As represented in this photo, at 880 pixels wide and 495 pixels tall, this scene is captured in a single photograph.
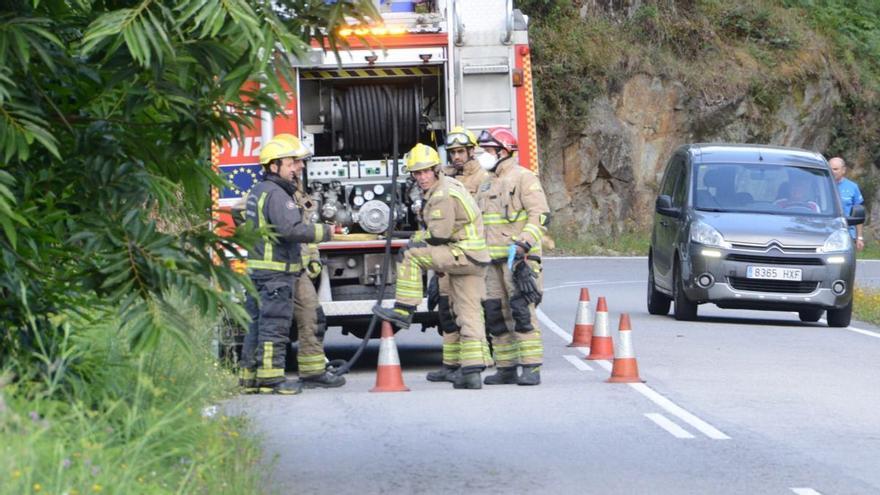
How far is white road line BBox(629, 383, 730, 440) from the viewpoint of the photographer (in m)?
9.93

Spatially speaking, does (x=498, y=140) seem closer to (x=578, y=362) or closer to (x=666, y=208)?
(x=578, y=362)

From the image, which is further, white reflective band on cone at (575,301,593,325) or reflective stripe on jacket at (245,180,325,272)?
white reflective band on cone at (575,301,593,325)

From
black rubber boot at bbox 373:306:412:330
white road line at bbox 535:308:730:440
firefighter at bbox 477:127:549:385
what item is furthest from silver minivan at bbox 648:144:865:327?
black rubber boot at bbox 373:306:412:330

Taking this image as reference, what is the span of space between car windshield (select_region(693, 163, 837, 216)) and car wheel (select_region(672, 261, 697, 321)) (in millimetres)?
824

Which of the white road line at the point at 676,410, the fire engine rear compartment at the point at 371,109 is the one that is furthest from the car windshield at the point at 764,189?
the white road line at the point at 676,410

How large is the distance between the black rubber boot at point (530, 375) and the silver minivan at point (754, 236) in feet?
19.1

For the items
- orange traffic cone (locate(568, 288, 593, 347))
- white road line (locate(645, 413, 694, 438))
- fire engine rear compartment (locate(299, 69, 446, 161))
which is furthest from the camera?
orange traffic cone (locate(568, 288, 593, 347))

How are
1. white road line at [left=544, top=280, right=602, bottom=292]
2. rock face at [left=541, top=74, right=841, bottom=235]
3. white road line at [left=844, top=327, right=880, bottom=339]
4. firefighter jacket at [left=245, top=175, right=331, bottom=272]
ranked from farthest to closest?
rock face at [left=541, top=74, right=841, bottom=235], white road line at [left=544, top=280, right=602, bottom=292], white road line at [left=844, top=327, right=880, bottom=339], firefighter jacket at [left=245, top=175, right=331, bottom=272]

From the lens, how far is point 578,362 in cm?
1432

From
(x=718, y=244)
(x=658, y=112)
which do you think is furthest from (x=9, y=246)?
(x=658, y=112)

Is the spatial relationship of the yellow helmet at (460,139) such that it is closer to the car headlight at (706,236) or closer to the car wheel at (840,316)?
the car headlight at (706,236)

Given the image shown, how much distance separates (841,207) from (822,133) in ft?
79.9

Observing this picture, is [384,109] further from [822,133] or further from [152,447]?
[822,133]

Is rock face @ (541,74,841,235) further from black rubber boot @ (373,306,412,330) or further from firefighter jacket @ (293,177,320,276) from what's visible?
black rubber boot @ (373,306,412,330)
